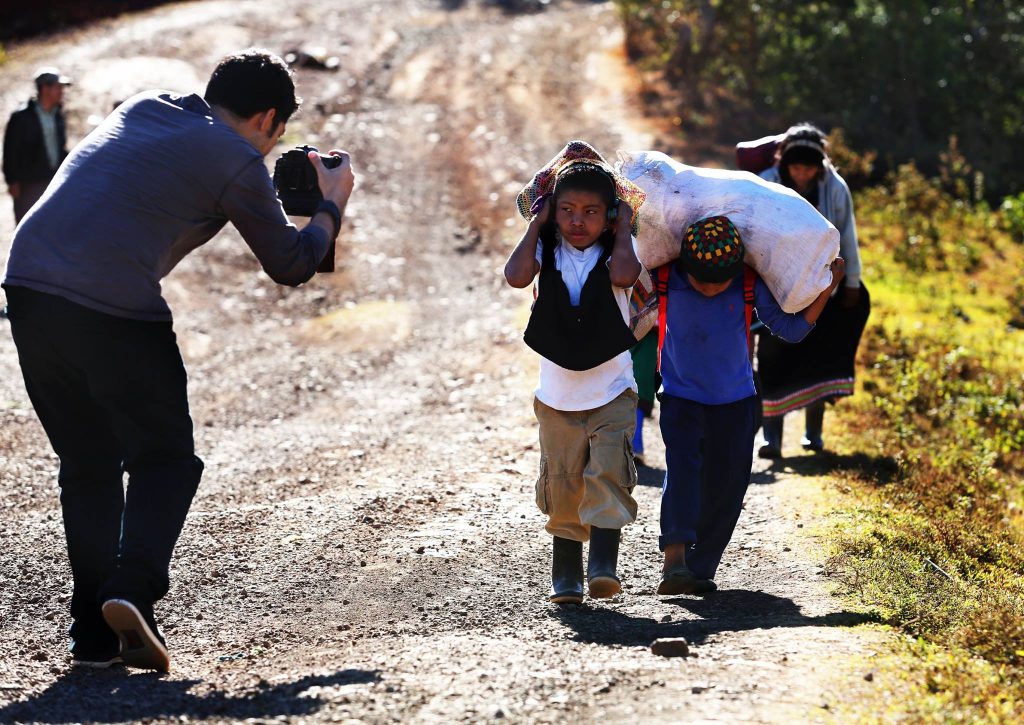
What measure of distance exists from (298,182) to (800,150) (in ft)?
10.9

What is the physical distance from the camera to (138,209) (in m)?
4.05

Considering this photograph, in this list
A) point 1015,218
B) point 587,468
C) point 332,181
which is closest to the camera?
point 332,181

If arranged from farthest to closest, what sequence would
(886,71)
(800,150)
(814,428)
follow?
(886,71), (814,428), (800,150)

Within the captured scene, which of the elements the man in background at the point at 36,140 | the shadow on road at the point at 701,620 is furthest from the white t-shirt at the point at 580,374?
the man in background at the point at 36,140

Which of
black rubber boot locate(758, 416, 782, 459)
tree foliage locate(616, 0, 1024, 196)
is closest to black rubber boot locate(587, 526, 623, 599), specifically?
black rubber boot locate(758, 416, 782, 459)

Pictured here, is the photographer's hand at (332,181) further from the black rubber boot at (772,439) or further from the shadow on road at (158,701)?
the black rubber boot at (772,439)

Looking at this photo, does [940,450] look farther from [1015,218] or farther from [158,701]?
[1015,218]

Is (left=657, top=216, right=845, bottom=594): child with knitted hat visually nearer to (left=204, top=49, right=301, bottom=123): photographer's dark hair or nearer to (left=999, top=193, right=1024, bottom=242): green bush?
(left=204, top=49, right=301, bottom=123): photographer's dark hair

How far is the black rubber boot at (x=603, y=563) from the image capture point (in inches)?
184

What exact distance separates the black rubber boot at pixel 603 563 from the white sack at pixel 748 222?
1.12m

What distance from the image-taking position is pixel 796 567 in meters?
5.43

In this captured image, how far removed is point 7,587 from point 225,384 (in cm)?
511

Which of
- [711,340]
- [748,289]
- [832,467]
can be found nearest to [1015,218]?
[832,467]

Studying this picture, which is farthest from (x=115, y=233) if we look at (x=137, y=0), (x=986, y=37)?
(x=137, y=0)
